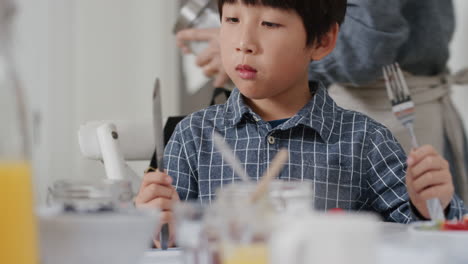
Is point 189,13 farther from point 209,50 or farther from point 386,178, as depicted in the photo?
point 386,178

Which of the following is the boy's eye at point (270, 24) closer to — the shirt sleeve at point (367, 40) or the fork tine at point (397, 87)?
the fork tine at point (397, 87)

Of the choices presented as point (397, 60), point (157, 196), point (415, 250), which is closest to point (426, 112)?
point (397, 60)

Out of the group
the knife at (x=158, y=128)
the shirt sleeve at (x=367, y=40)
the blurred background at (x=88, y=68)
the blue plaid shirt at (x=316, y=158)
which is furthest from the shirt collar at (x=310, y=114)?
the blurred background at (x=88, y=68)

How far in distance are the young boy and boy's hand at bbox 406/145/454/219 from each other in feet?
0.27

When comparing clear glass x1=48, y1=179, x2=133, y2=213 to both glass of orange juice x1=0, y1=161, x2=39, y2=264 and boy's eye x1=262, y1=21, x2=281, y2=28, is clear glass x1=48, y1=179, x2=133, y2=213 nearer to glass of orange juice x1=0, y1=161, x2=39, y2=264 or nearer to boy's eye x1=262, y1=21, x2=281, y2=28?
glass of orange juice x1=0, y1=161, x2=39, y2=264

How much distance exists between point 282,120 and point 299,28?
17cm

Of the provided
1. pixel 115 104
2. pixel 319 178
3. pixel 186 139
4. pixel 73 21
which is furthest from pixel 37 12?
pixel 319 178

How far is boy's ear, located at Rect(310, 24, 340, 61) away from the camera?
4.11 ft

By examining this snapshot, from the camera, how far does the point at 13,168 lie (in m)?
0.51

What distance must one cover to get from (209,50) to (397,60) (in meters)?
0.45

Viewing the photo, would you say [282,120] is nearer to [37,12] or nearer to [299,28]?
[299,28]

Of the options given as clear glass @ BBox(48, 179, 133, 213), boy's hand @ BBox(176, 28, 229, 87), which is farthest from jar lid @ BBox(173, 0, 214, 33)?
clear glass @ BBox(48, 179, 133, 213)

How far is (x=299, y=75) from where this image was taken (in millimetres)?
1224

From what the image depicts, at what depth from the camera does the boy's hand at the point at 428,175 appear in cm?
97
